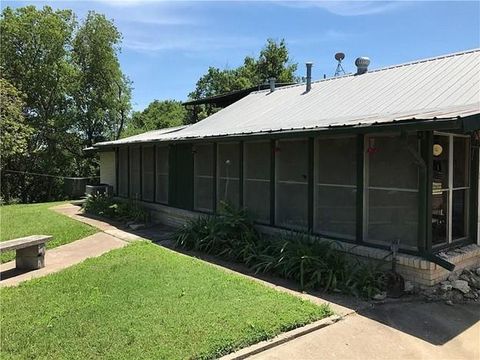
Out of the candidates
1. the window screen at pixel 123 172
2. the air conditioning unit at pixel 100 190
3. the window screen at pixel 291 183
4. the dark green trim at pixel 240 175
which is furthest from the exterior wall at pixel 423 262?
the air conditioning unit at pixel 100 190

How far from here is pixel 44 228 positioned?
11.2 meters

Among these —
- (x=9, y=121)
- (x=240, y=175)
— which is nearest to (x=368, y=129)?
(x=240, y=175)

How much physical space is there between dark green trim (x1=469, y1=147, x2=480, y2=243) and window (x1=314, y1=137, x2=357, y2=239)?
1789mm

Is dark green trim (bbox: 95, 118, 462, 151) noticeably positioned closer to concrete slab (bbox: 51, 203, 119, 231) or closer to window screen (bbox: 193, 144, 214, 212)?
window screen (bbox: 193, 144, 214, 212)

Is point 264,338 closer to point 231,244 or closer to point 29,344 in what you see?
point 29,344

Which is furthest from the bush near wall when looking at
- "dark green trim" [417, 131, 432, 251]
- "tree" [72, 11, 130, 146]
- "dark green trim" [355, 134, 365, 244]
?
"tree" [72, 11, 130, 146]

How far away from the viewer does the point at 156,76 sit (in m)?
36.1

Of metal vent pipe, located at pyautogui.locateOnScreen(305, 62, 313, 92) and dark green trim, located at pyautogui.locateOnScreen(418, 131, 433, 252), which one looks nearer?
dark green trim, located at pyautogui.locateOnScreen(418, 131, 433, 252)

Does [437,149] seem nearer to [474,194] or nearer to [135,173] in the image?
[474,194]

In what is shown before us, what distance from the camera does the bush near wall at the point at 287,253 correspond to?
5945mm

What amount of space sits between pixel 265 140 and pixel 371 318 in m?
4.48

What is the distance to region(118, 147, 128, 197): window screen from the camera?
1509 centimetres

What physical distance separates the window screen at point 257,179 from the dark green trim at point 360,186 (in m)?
2.26

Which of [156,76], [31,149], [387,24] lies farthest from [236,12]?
[156,76]
